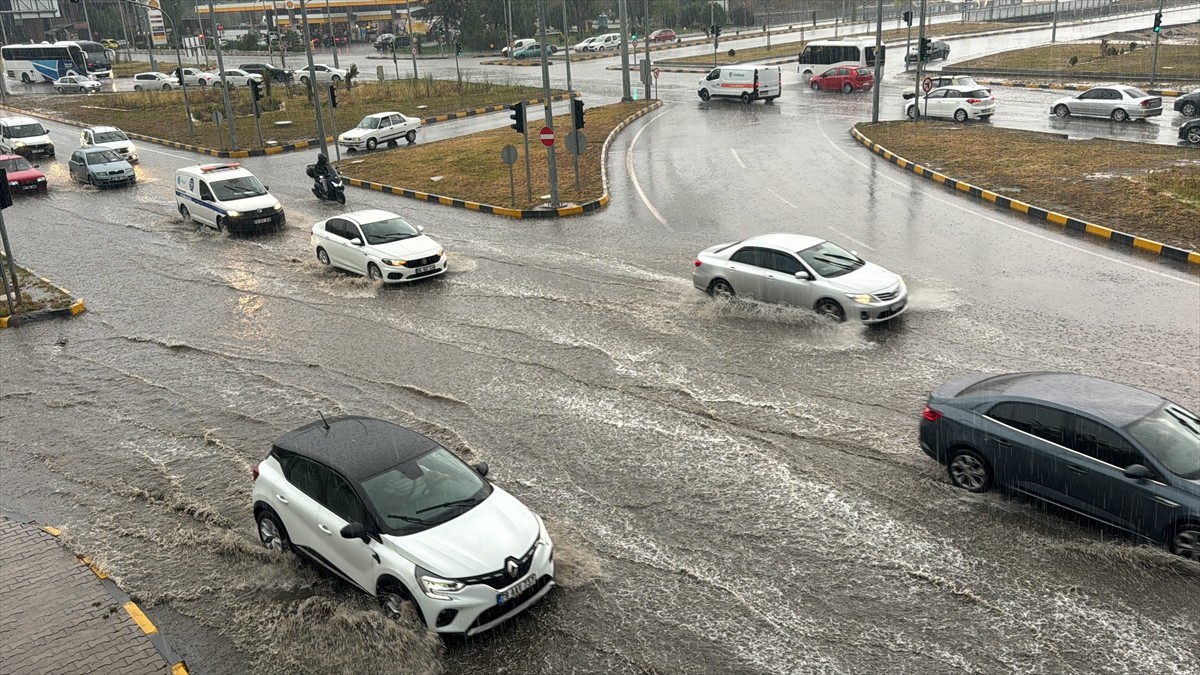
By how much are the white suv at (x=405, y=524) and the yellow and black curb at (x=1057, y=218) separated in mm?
14569

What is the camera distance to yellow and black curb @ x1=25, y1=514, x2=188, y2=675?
24.5 ft

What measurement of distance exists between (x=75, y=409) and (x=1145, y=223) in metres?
20.1

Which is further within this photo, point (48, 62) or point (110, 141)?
point (48, 62)

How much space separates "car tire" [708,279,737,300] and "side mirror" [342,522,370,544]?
30.6 ft

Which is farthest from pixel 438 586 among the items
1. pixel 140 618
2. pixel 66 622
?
pixel 66 622

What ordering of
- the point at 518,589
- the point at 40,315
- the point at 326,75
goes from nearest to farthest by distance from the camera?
the point at 518,589, the point at 40,315, the point at 326,75

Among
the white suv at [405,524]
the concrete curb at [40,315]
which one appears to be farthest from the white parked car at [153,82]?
the white suv at [405,524]

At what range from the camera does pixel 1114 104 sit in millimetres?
31953

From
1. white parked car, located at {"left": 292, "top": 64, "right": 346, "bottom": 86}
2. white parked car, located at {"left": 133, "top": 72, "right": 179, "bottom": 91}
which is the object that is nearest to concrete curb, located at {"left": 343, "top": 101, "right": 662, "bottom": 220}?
white parked car, located at {"left": 292, "top": 64, "right": 346, "bottom": 86}

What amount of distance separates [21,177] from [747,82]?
29557 millimetres

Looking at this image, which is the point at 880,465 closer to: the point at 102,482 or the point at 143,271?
the point at 102,482

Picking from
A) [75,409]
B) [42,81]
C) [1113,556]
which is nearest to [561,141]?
[75,409]

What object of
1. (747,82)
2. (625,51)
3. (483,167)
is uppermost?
(625,51)

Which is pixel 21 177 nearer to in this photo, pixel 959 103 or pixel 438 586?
pixel 438 586
